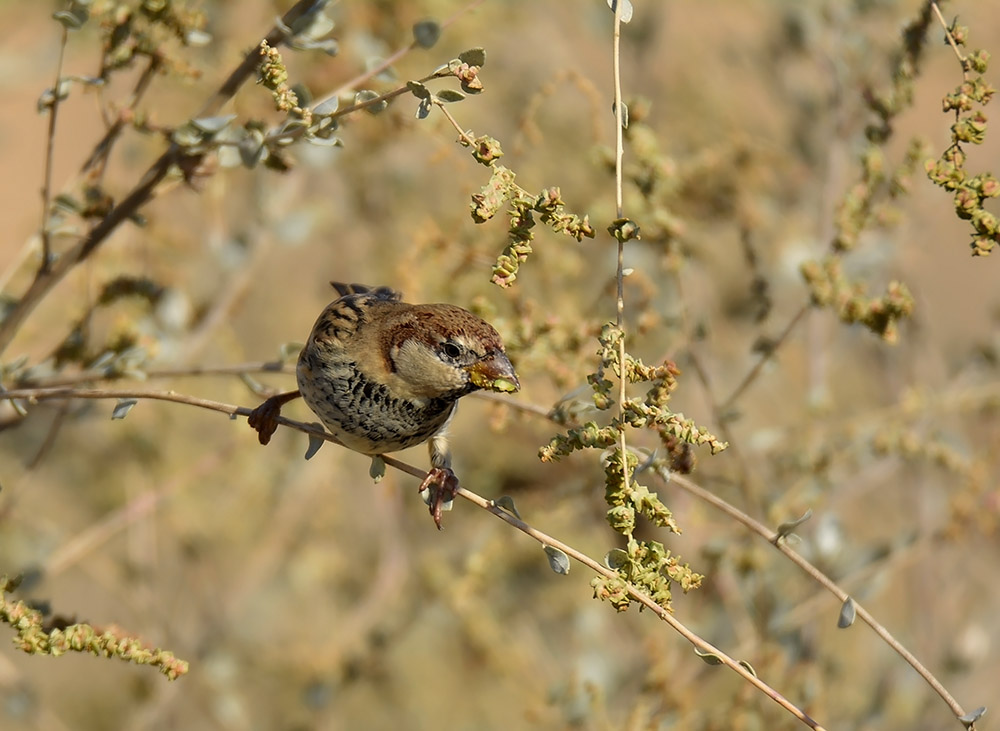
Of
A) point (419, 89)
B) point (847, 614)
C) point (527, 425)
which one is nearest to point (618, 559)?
point (847, 614)

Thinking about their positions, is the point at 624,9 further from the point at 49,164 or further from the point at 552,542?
the point at 49,164

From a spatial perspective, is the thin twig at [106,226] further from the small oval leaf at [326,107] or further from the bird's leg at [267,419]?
the bird's leg at [267,419]

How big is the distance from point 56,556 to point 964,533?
2841 millimetres

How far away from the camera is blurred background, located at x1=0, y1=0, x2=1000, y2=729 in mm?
3326

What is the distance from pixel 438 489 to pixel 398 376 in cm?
30

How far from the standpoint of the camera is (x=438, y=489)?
2713 millimetres

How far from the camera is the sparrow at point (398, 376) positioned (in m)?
2.65

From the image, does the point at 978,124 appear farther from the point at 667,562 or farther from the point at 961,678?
the point at 961,678

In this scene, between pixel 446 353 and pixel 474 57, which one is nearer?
pixel 474 57

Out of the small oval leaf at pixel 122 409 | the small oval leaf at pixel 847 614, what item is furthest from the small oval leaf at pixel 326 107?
the small oval leaf at pixel 847 614

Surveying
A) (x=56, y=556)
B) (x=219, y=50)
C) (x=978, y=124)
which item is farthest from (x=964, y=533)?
(x=219, y=50)

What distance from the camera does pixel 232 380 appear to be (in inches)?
192

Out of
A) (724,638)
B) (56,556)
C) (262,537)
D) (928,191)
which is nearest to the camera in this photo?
(56,556)

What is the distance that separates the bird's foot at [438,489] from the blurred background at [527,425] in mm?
170
